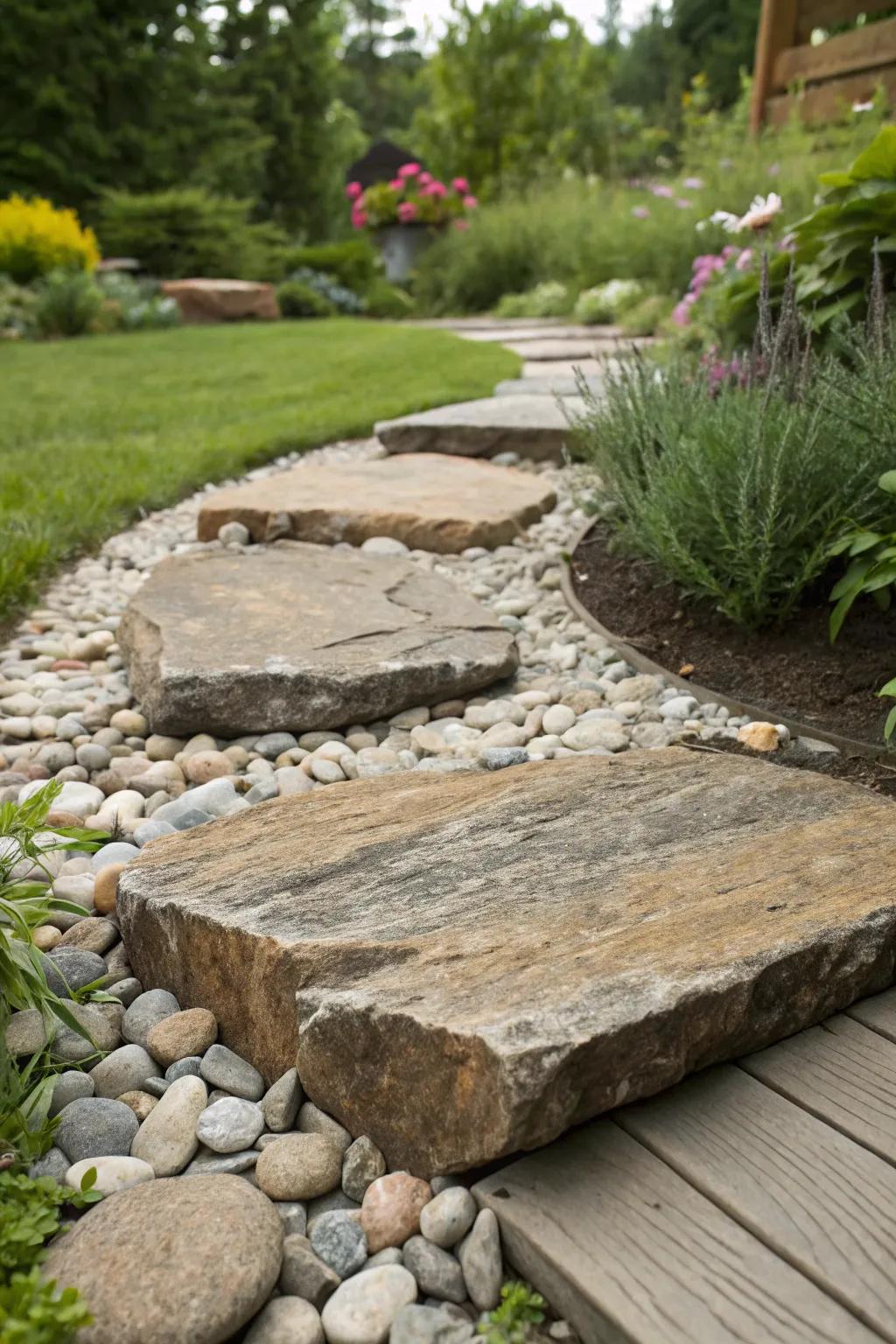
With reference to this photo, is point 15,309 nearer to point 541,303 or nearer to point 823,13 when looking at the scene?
point 541,303

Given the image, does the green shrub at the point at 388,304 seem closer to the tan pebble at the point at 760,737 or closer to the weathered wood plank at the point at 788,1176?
the tan pebble at the point at 760,737

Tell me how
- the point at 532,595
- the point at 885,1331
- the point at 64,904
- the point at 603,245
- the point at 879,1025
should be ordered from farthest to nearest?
the point at 603,245 < the point at 532,595 < the point at 64,904 < the point at 879,1025 < the point at 885,1331

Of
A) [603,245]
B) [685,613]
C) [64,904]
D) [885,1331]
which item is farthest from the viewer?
[603,245]

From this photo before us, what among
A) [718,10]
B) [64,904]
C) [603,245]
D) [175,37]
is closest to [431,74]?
[175,37]

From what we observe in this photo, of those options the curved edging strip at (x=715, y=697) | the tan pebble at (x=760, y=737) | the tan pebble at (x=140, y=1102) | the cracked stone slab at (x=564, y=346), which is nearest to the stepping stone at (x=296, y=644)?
the curved edging strip at (x=715, y=697)

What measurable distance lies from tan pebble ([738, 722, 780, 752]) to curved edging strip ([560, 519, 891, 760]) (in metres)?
0.06

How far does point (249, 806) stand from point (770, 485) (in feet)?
4.56

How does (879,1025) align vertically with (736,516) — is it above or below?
below

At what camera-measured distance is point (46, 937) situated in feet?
5.81

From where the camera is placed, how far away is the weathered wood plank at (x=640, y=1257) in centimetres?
103

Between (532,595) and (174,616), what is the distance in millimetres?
1165

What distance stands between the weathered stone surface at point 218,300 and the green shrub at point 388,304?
1736mm

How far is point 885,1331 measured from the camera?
3.34 ft

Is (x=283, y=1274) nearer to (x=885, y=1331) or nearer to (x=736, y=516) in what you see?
(x=885, y=1331)
